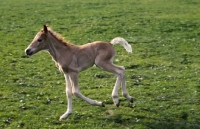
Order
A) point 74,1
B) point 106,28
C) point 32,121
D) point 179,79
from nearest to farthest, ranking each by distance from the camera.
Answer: point 32,121
point 179,79
point 106,28
point 74,1

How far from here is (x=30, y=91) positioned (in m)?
12.5

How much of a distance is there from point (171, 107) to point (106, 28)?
12273mm

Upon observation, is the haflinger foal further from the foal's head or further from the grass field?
the grass field

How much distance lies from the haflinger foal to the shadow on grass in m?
0.40

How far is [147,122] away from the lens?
10.0 m

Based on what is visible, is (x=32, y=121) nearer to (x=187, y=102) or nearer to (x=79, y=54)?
(x=79, y=54)

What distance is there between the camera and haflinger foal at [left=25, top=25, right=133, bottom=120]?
33.8 feet

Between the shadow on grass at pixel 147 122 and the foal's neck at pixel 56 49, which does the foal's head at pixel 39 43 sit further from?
the shadow on grass at pixel 147 122

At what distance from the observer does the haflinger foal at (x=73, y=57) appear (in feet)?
33.8

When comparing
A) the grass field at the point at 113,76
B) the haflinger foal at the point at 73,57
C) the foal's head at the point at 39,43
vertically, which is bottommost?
the grass field at the point at 113,76

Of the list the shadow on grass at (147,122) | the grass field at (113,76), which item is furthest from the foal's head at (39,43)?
the shadow on grass at (147,122)

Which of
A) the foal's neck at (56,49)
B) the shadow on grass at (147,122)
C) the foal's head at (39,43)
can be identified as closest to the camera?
the shadow on grass at (147,122)

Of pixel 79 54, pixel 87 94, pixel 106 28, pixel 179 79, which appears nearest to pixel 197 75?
pixel 179 79

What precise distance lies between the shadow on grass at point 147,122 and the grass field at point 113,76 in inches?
0.8
